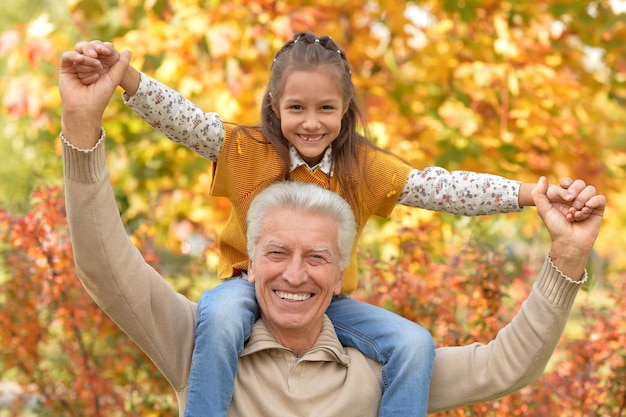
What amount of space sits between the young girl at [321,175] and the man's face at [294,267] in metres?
0.09

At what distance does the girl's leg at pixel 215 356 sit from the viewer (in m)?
2.39

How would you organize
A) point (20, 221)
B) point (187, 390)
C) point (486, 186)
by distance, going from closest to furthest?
point (187, 390) < point (486, 186) < point (20, 221)

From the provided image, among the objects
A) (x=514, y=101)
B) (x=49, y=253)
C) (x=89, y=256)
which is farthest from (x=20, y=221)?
(x=514, y=101)

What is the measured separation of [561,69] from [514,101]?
47 centimetres

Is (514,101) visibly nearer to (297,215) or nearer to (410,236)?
(410,236)

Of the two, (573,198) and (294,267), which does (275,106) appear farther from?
(573,198)

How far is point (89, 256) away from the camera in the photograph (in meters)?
2.22

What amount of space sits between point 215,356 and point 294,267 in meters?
0.32

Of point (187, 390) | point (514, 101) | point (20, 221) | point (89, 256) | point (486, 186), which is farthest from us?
point (514, 101)

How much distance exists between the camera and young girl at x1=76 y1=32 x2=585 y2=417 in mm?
2551

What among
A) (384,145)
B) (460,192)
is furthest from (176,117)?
(384,145)

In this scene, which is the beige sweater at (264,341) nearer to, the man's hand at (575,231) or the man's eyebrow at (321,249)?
the man's hand at (575,231)

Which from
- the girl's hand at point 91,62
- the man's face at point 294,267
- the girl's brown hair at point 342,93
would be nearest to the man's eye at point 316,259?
the man's face at point 294,267

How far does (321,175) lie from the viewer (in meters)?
2.87
